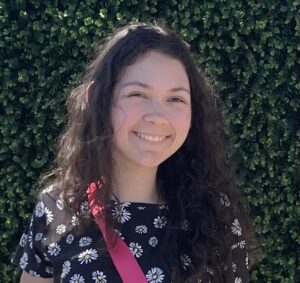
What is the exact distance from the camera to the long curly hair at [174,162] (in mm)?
2424

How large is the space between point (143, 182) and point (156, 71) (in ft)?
1.39

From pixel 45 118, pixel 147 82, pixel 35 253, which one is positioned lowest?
pixel 35 253

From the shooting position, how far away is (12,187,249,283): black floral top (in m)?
2.37

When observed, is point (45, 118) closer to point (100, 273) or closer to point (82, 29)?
point (82, 29)

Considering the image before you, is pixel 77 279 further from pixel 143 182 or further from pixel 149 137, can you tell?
pixel 149 137

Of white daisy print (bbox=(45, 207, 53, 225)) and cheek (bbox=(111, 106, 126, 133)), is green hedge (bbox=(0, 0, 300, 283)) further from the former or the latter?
cheek (bbox=(111, 106, 126, 133))

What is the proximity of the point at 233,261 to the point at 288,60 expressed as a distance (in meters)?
1.40

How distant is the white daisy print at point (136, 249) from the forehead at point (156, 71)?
56 cm

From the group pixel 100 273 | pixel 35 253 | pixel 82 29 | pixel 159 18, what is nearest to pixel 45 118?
pixel 82 29

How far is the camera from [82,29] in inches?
139

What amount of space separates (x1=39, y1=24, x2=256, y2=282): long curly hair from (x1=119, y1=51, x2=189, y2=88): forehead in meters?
0.02

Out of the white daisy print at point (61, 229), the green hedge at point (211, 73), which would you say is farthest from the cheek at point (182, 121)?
the green hedge at point (211, 73)

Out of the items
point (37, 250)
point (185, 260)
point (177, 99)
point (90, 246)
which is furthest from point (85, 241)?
point (177, 99)

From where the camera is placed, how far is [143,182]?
2.51 m
